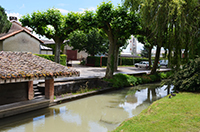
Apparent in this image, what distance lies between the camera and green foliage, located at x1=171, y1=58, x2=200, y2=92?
952cm

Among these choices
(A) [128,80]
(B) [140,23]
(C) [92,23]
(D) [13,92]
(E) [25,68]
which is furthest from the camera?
(A) [128,80]

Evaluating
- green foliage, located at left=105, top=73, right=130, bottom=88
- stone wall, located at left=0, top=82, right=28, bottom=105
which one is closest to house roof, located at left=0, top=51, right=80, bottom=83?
stone wall, located at left=0, top=82, right=28, bottom=105

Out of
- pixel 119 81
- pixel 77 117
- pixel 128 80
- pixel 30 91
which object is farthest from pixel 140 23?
pixel 30 91

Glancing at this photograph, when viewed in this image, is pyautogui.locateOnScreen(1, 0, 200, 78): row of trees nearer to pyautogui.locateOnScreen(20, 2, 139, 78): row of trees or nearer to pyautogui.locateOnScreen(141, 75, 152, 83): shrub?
pyautogui.locateOnScreen(20, 2, 139, 78): row of trees

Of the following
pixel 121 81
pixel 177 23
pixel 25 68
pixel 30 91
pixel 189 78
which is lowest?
pixel 121 81

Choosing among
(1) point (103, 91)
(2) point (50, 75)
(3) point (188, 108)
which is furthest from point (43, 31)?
(3) point (188, 108)

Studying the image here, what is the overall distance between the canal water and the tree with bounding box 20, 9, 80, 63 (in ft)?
25.7

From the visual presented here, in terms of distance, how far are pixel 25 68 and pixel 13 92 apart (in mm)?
1847

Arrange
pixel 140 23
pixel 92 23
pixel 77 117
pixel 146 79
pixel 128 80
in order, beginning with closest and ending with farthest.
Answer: pixel 77 117
pixel 140 23
pixel 92 23
pixel 128 80
pixel 146 79

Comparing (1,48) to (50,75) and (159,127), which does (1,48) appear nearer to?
(50,75)

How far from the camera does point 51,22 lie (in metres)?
16.3

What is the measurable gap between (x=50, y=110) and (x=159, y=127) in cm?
611

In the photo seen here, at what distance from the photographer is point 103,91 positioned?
561 inches

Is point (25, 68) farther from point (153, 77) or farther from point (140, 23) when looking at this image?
point (153, 77)
